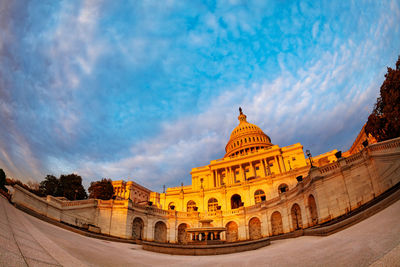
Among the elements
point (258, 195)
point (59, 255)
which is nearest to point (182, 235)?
point (258, 195)

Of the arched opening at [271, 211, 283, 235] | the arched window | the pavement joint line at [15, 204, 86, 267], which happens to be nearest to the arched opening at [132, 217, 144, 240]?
the arched opening at [271, 211, 283, 235]

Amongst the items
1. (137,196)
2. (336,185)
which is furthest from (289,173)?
(137,196)

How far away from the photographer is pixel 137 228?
3133cm

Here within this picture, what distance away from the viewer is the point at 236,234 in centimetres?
3600

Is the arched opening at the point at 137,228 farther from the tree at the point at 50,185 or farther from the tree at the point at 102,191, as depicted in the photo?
the tree at the point at 50,185

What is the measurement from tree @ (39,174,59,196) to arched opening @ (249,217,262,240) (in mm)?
46864

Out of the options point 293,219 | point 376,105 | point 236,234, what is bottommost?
point 236,234

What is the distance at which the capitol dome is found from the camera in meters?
93.1

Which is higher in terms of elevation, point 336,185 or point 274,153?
point 274,153

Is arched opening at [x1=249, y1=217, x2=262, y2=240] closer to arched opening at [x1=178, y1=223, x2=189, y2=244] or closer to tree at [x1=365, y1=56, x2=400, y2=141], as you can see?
arched opening at [x1=178, y1=223, x2=189, y2=244]

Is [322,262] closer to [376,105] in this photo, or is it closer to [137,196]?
[376,105]

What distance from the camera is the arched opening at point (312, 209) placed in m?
21.4

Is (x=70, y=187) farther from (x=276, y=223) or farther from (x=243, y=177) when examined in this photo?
(x=243, y=177)

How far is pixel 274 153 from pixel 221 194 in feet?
89.6
